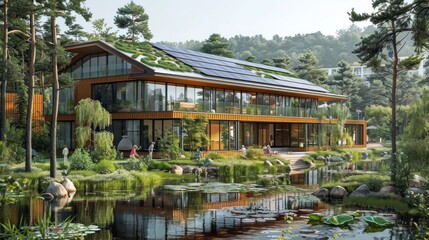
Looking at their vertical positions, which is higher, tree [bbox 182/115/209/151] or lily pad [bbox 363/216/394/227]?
tree [bbox 182/115/209/151]

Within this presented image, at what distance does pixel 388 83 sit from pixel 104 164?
67.3 metres

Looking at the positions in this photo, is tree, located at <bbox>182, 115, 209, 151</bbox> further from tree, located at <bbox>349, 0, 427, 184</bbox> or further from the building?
tree, located at <bbox>349, 0, 427, 184</bbox>

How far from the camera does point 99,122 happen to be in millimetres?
29547

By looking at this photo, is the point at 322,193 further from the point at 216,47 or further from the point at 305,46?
the point at 305,46

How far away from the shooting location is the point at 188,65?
37.8m

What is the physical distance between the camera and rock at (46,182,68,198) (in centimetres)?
1967

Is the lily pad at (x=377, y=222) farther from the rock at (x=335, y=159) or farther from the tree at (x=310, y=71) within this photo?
the tree at (x=310, y=71)

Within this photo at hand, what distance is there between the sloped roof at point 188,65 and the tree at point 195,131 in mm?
3219

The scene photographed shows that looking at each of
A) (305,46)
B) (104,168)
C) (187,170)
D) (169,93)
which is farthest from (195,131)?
(305,46)

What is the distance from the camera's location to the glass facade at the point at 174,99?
34812 mm

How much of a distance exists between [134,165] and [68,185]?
Result: 5784 millimetres

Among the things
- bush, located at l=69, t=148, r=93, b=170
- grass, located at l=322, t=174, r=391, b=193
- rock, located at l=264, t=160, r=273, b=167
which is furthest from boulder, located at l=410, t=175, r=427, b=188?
bush, located at l=69, t=148, r=93, b=170

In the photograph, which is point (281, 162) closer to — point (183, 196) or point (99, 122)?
point (99, 122)

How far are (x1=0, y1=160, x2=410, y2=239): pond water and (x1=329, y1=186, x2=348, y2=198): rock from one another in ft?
4.00
